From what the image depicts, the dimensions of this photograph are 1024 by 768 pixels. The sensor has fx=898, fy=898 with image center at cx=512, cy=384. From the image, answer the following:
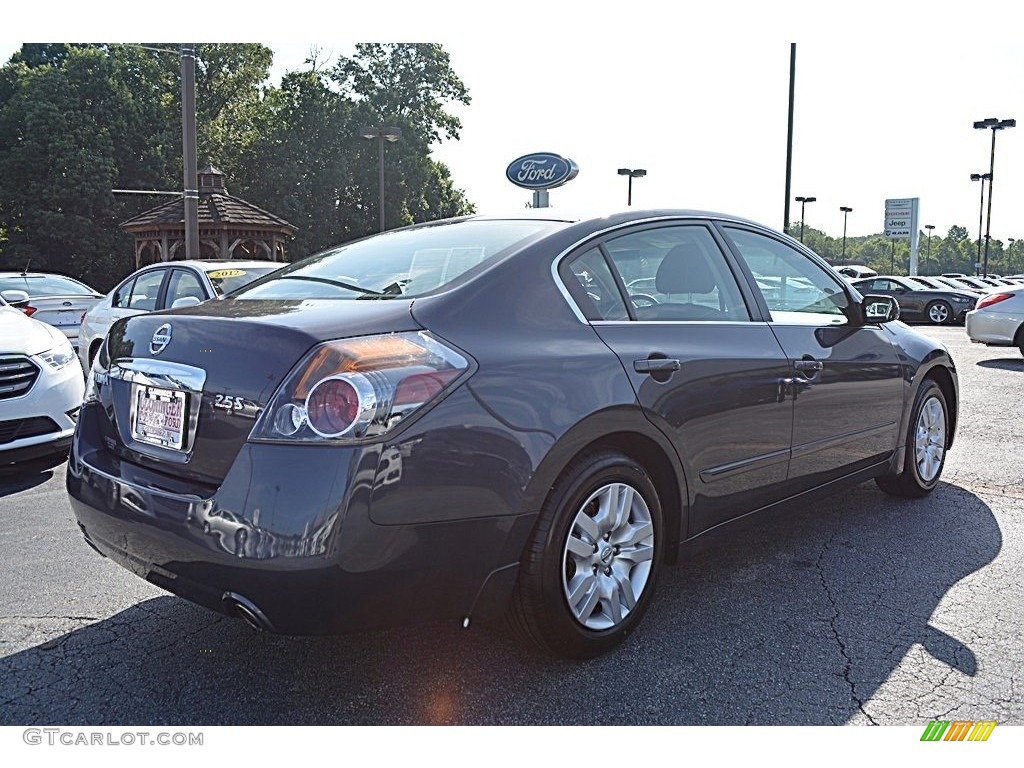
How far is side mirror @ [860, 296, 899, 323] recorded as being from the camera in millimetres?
4352

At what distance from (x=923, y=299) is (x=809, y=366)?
73.4 feet

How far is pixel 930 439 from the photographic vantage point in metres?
5.02

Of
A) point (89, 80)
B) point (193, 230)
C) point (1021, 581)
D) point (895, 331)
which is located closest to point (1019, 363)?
point (895, 331)

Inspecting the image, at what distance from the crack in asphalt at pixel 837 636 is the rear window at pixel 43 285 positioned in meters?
11.4

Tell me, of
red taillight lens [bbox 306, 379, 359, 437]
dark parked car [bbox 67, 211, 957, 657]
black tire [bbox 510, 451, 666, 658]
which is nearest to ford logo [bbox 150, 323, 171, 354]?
dark parked car [bbox 67, 211, 957, 657]

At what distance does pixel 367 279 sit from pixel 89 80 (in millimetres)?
38398

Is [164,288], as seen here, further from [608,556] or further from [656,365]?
[608,556]

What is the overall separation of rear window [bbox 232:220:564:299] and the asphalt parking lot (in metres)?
1.23

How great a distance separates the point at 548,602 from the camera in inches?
109

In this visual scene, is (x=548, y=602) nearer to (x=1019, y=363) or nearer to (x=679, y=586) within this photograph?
(x=679, y=586)

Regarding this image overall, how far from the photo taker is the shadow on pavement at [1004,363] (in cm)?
1172

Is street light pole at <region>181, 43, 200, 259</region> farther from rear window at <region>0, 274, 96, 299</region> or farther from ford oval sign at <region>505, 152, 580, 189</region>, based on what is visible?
ford oval sign at <region>505, 152, 580, 189</region>

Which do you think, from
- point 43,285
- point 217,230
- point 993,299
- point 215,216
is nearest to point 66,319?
point 43,285

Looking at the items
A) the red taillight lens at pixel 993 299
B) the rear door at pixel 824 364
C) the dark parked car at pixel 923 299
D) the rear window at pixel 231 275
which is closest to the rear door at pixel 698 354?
the rear door at pixel 824 364
